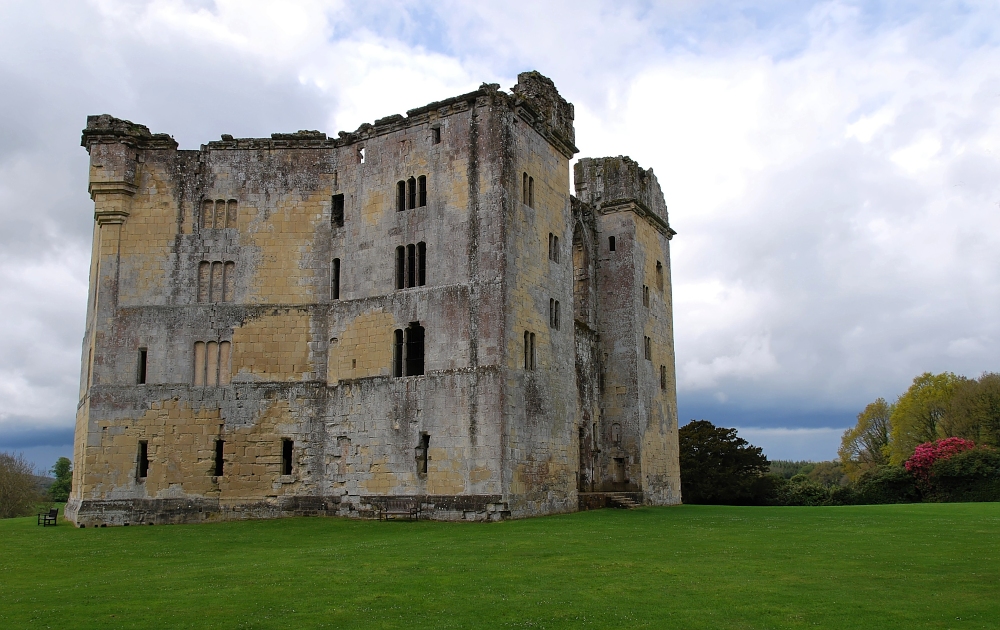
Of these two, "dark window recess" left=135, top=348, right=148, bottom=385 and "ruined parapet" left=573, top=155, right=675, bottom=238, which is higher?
"ruined parapet" left=573, top=155, right=675, bottom=238

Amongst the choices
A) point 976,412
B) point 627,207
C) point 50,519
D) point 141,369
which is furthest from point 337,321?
point 976,412

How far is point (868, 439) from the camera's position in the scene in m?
70.8

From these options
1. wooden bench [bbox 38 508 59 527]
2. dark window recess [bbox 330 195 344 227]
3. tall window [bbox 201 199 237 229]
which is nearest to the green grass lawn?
wooden bench [bbox 38 508 59 527]

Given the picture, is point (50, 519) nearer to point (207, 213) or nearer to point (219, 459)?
point (219, 459)

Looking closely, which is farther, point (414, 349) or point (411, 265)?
point (411, 265)

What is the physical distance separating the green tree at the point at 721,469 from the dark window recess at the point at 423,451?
1002 inches

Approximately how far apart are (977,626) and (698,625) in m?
3.65

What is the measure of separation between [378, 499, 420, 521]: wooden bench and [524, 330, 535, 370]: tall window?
19.6ft

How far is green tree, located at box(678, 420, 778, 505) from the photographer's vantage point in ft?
158

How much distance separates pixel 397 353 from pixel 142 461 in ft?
32.7

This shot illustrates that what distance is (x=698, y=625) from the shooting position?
10945 mm

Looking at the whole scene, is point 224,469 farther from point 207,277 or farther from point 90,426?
point 207,277

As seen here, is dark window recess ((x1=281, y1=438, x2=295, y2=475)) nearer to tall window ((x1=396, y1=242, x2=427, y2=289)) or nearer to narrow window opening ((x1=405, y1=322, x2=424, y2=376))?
narrow window opening ((x1=405, y1=322, x2=424, y2=376))

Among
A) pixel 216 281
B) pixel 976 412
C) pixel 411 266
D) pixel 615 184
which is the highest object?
pixel 615 184
